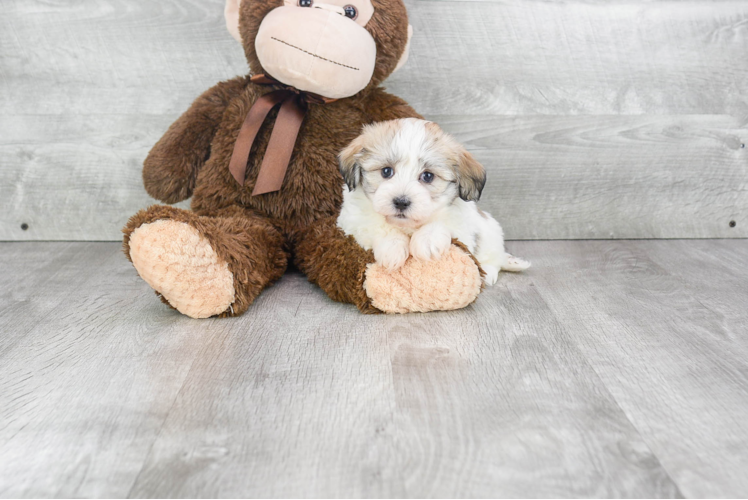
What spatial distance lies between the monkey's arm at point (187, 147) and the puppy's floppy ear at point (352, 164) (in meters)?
0.54

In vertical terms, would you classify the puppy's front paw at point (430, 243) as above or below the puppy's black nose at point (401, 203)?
below

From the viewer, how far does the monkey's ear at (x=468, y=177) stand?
1545mm

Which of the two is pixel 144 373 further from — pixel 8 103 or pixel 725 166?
pixel 725 166

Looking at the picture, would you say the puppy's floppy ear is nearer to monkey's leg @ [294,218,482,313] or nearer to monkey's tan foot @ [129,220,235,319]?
monkey's leg @ [294,218,482,313]

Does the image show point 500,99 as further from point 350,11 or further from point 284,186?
point 284,186

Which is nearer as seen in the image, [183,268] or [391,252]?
[183,268]

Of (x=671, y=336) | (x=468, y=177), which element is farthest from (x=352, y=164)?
Result: (x=671, y=336)

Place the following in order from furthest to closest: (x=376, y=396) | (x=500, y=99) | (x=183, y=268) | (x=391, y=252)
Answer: (x=500, y=99) → (x=391, y=252) → (x=183, y=268) → (x=376, y=396)

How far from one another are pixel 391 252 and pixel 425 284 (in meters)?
0.11

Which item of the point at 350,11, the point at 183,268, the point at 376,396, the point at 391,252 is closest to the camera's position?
the point at 376,396

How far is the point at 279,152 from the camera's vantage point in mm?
1784

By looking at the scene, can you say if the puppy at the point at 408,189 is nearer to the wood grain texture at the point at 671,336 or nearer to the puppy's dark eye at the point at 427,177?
the puppy's dark eye at the point at 427,177

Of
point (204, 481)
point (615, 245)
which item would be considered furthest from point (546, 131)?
point (204, 481)

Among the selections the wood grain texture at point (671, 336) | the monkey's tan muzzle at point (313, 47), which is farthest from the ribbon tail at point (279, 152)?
the wood grain texture at point (671, 336)
